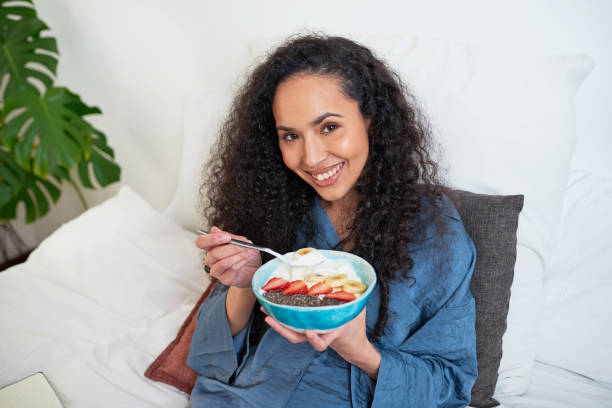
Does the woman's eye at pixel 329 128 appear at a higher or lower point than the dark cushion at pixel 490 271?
higher

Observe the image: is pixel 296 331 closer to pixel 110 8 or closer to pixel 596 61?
pixel 596 61

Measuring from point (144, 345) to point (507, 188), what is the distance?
3.81 feet

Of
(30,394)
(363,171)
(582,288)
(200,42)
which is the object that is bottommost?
(30,394)


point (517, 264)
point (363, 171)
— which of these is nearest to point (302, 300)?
point (363, 171)

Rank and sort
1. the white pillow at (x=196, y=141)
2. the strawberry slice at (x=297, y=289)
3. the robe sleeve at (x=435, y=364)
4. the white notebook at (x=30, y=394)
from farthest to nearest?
the white pillow at (x=196, y=141) → the white notebook at (x=30, y=394) → the robe sleeve at (x=435, y=364) → the strawberry slice at (x=297, y=289)

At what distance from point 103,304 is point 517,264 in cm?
133

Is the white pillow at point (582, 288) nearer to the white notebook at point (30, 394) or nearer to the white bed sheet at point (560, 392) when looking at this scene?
the white bed sheet at point (560, 392)

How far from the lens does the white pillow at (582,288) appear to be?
112 centimetres

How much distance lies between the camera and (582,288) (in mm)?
1159

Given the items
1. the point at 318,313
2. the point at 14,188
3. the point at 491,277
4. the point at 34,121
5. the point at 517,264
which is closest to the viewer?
the point at 318,313

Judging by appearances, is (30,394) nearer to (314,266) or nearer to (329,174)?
(314,266)

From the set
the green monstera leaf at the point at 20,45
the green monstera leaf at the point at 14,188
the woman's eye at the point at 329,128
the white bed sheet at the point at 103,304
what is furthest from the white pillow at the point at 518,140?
the green monstera leaf at the point at 14,188

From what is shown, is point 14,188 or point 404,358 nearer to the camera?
point 404,358

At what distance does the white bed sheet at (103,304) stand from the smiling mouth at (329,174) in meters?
0.73
